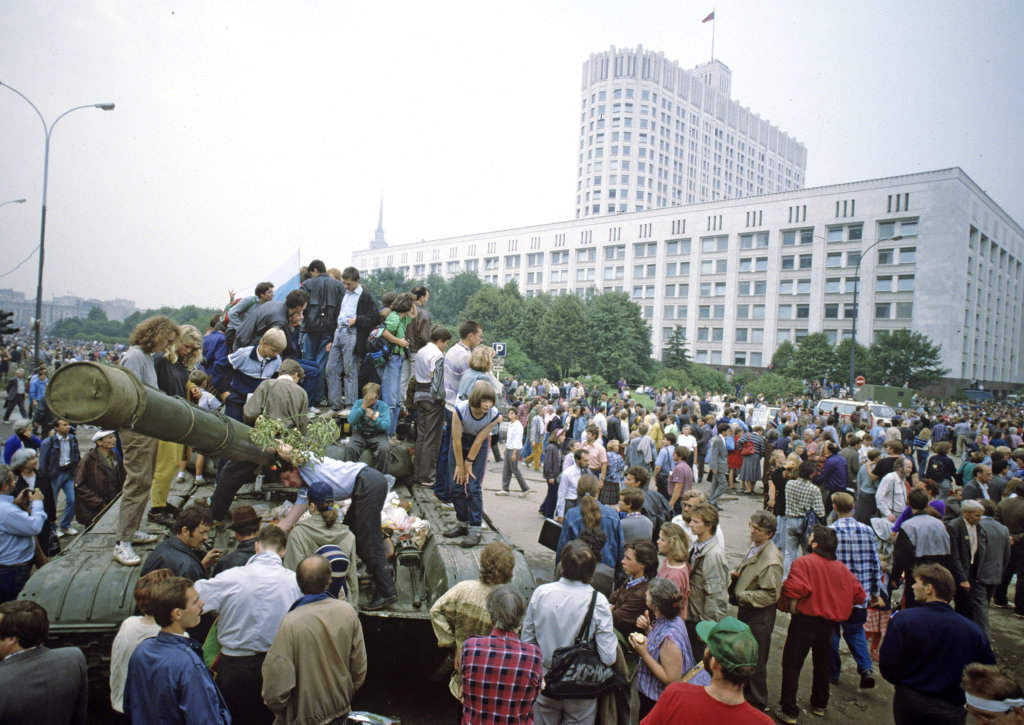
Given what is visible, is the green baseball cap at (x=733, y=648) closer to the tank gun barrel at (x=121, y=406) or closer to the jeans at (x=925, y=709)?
the jeans at (x=925, y=709)

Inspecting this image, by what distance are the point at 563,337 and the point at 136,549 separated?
171ft

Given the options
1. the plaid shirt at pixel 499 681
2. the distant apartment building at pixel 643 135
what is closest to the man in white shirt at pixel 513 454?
the plaid shirt at pixel 499 681

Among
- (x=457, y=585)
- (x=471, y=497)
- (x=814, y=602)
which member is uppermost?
(x=471, y=497)

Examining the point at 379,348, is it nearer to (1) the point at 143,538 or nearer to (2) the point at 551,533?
(2) the point at 551,533

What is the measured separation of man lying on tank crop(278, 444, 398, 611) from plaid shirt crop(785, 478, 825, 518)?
573cm

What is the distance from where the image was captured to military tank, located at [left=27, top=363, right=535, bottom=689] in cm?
313

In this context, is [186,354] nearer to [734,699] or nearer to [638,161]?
[734,699]

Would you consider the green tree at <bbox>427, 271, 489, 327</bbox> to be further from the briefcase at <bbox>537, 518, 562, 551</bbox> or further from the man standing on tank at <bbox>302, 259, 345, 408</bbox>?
the briefcase at <bbox>537, 518, 562, 551</bbox>

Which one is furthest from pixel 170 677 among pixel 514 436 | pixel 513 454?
pixel 513 454

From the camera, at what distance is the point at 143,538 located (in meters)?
5.48

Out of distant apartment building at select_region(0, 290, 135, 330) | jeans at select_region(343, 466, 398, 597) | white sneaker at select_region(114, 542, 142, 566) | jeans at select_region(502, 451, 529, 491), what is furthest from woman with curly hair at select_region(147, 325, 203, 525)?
distant apartment building at select_region(0, 290, 135, 330)

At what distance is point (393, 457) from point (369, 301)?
2.71 metres

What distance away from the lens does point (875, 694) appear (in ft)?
21.2

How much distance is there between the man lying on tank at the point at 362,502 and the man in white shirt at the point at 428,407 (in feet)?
6.72
